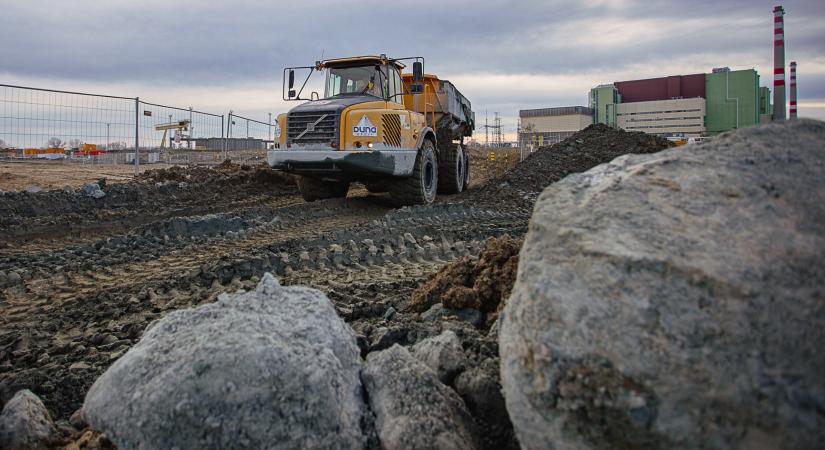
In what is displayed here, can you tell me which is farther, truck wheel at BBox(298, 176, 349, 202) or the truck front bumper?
truck wheel at BBox(298, 176, 349, 202)

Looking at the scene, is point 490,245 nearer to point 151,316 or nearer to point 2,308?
point 151,316

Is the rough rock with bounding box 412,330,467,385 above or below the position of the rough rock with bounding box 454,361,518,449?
above

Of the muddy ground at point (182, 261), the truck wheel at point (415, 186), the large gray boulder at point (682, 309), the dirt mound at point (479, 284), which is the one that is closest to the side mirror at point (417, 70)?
the truck wheel at point (415, 186)

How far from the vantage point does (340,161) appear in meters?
8.14

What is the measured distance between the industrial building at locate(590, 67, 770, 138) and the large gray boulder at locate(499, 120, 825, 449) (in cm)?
3037

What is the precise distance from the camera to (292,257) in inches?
212

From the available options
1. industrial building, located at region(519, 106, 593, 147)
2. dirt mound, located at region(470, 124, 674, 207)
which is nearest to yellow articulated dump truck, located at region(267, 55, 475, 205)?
dirt mound, located at region(470, 124, 674, 207)

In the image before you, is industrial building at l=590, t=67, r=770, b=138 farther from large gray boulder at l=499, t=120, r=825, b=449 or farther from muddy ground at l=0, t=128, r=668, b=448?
large gray boulder at l=499, t=120, r=825, b=449

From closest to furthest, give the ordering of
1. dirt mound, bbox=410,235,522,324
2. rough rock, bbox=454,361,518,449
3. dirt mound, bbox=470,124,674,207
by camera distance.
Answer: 1. rough rock, bbox=454,361,518,449
2. dirt mound, bbox=410,235,522,324
3. dirt mound, bbox=470,124,674,207

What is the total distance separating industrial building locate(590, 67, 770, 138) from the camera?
2939cm

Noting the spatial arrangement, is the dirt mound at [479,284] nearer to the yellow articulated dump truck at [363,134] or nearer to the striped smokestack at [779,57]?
Answer: the yellow articulated dump truck at [363,134]

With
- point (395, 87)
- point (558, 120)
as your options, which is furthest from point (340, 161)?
point (558, 120)

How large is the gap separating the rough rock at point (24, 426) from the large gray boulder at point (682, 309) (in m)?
1.84

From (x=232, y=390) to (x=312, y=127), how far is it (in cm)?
704
